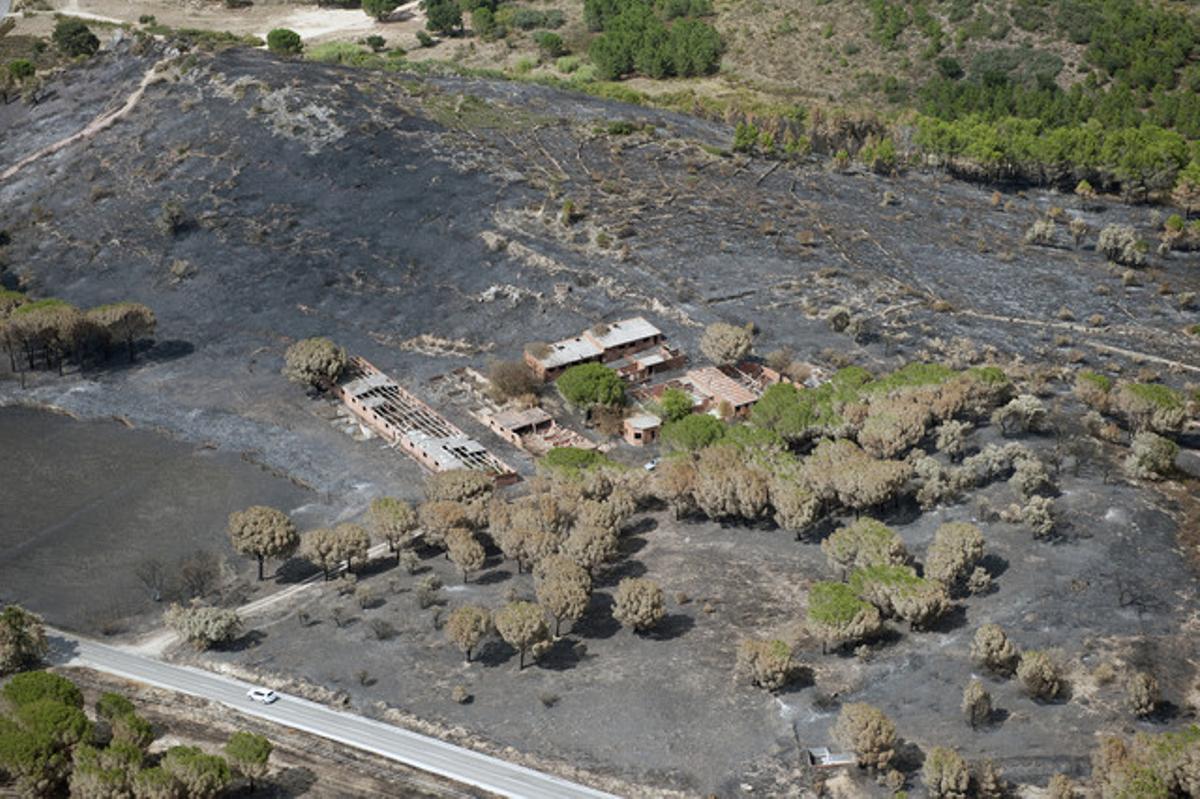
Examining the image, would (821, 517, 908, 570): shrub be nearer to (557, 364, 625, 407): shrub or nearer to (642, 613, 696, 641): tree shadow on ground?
(642, 613, 696, 641): tree shadow on ground

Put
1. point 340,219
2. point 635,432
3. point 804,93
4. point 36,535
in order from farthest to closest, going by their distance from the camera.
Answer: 1. point 804,93
2. point 340,219
3. point 635,432
4. point 36,535

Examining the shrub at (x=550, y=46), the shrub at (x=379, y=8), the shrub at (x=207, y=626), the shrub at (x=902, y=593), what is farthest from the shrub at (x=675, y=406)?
the shrub at (x=379, y=8)

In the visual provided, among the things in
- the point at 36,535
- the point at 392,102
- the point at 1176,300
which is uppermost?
the point at 392,102

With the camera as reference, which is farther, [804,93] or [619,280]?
[804,93]

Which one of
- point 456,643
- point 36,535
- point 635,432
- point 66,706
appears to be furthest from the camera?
point 635,432

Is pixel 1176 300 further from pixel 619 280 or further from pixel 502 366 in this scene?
pixel 502 366

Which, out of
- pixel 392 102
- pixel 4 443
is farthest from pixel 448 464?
pixel 392 102

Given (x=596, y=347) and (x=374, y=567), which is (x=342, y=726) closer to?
(x=374, y=567)
